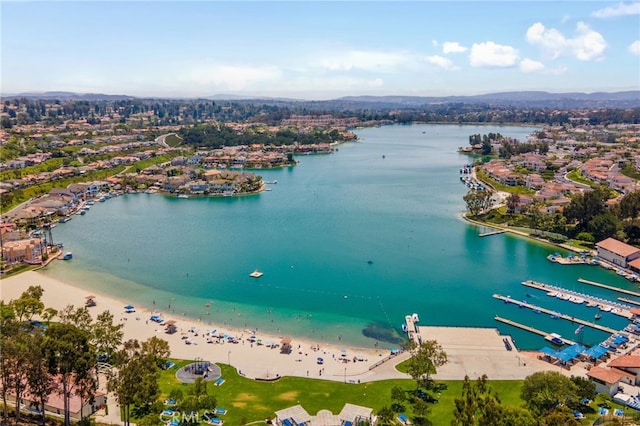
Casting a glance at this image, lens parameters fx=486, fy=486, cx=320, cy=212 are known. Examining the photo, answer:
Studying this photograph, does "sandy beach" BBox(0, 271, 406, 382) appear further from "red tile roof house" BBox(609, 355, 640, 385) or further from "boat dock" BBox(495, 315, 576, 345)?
"red tile roof house" BBox(609, 355, 640, 385)

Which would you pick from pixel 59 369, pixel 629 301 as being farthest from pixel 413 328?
pixel 59 369

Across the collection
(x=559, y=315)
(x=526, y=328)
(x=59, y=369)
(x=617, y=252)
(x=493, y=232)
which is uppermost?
(x=59, y=369)

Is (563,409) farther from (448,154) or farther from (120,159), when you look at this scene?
(448,154)

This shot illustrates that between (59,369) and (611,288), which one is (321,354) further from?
(611,288)

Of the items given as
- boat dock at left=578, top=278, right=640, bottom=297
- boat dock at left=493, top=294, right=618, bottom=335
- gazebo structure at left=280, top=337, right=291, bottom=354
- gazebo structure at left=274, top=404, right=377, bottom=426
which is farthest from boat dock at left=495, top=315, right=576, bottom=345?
gazebo structure at left=274, top=404, right=377, bottom=426

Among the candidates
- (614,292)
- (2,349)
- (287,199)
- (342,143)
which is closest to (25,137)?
(287,199)

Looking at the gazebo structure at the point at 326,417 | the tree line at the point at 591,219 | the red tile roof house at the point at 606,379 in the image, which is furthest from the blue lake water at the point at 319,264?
the gazebo structure at the point at 326,417
